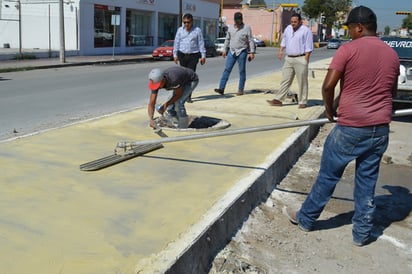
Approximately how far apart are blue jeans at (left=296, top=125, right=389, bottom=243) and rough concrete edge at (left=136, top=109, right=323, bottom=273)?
0.61 meters

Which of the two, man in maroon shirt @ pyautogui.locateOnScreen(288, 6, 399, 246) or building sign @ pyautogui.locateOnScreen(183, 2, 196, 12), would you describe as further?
building sign @ pyautogui.locateOnScreen(183, 2, 196, 12)

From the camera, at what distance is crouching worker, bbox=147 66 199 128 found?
19.3 feet

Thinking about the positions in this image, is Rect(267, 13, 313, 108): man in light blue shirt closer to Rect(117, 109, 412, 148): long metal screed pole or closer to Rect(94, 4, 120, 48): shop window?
Rect(117, 109, 412, 148): long metal screed pole

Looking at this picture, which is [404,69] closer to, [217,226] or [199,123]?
[199,123]

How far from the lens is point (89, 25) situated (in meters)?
29.0

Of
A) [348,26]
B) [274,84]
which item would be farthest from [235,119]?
[274,84]

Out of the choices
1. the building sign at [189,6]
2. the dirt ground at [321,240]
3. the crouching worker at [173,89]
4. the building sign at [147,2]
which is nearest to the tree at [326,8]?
the building sign at [189,6]

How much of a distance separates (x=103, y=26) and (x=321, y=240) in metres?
28.8

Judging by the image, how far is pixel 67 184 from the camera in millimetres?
4340

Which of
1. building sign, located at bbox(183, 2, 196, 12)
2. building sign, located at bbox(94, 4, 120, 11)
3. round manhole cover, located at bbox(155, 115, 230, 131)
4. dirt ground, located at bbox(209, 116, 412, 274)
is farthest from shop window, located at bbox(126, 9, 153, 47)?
dirt ground, located at bbox(209, 116, 412, 274)

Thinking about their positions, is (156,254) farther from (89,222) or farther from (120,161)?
(120,161)

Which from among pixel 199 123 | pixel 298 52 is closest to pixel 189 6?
pixel 298 52

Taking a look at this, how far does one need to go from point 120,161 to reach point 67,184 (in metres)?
0.87

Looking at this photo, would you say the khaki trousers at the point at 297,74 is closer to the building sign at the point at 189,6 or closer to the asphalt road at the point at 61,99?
the asphalt road at the point at 61,99
